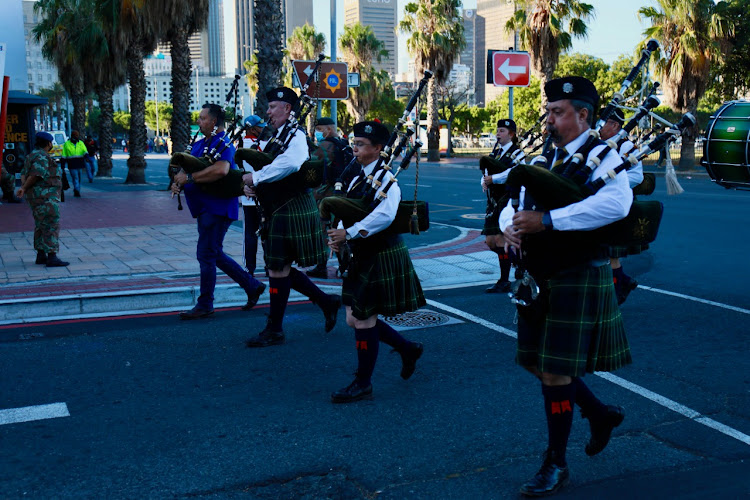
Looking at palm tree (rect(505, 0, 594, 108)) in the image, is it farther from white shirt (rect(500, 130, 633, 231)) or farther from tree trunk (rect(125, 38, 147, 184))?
white shirt (rect(500, 130, 633, 231))

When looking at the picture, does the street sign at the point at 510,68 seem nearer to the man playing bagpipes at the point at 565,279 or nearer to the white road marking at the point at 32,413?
the man playing bagpipes at the point at 565,279

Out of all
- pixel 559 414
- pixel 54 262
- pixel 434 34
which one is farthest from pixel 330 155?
pixel 434 34

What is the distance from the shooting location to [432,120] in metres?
44.5

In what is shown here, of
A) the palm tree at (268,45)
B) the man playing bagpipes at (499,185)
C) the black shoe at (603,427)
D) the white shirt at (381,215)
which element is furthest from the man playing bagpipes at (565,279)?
the palm tree at (268,45)

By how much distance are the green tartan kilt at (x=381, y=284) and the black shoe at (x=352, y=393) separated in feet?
1.53

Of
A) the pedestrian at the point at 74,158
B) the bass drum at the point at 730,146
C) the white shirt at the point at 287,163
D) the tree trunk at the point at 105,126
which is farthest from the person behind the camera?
the tree trunk at the point at 105,126

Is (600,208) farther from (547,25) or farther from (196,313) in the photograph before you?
(547,25)

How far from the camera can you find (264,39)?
14.4 meters

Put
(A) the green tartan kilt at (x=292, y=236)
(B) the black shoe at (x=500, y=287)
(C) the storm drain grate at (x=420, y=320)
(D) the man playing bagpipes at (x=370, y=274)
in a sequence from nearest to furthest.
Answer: (D) the man playing bagpipes at (x=370, y=274) < (A) the green tartan kilt at (x=292, y=236) < (C) the storm drain grate at (x=420, y=320) < (B) the black shoe at (x=500, y=287)

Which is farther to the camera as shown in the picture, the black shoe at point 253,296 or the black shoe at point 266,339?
the black shoe at point 253,296

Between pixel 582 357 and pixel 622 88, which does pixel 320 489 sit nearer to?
pixel 582 357

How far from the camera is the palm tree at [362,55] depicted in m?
51.4

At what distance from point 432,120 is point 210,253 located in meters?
38.7

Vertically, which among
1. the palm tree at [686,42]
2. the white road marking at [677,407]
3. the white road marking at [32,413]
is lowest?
the white road marking at [677,407]
